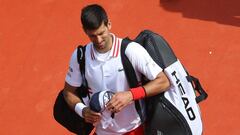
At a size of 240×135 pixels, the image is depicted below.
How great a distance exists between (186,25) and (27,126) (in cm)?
262

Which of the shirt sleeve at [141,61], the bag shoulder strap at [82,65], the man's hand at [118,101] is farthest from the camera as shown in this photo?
the bag shoulder strap at [82,65]

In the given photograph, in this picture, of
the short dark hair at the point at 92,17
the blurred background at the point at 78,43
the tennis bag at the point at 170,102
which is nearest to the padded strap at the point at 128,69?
the tennis bag at the point at 170,102

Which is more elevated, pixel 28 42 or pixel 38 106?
pixel 28 42

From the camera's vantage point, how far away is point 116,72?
3479mm

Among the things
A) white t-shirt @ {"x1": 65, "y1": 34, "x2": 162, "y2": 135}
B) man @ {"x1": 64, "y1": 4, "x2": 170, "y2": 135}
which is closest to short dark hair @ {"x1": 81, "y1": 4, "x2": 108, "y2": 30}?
man @ {"x1": 64, "y1": 4, "x2": 170, "y2": 135}

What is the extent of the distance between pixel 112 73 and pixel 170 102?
0.46m

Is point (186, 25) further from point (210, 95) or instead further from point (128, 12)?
point (210, 95)

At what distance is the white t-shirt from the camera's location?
3443 millimetres

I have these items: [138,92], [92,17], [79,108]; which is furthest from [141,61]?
[79,108]

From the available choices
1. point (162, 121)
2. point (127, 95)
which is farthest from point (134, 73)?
point (162, 121)

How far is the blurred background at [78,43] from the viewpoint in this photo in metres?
6.14

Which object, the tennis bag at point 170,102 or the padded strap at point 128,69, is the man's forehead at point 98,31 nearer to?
the padded strap at point 128,69

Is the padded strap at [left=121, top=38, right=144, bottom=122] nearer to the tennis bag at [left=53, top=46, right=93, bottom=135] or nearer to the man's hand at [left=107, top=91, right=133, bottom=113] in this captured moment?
the man's hand at [left=107, top=91, right=133, bottom=113]

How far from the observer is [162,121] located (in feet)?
12.0
